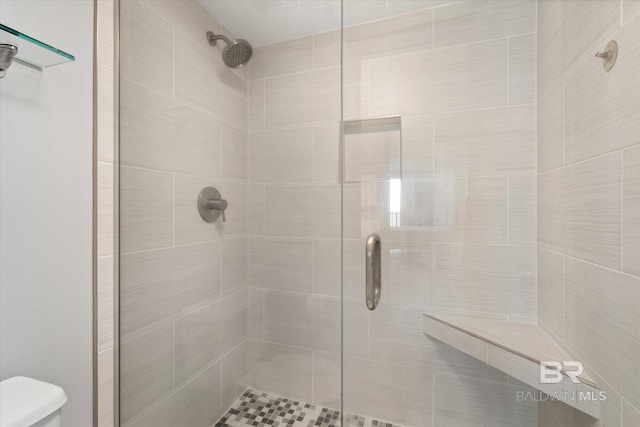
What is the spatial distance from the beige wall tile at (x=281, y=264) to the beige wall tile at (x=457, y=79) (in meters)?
0.61

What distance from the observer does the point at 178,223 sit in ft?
3.10

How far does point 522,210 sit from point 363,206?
566mm

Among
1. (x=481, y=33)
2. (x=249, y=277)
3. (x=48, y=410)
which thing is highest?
(x=481, y=33)

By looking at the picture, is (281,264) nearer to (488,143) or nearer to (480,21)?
(488,143)

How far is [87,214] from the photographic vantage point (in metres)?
0.89

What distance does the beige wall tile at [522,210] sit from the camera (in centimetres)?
102

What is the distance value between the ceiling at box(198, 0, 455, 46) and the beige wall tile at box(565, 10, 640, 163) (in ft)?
2.21

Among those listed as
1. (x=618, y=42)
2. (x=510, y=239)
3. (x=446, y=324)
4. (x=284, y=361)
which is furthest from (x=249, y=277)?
(x=618, y=42)

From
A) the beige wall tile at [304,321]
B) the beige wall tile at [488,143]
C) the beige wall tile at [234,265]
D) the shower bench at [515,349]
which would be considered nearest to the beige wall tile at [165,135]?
the beige wall tile at [234,265]

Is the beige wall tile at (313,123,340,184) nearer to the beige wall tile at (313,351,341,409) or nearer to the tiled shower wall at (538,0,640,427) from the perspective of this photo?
the beige wall tile at (313,351,341,409)

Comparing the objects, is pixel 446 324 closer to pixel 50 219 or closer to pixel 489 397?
pixel 489 397

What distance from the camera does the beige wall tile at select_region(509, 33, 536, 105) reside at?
40.9 inches

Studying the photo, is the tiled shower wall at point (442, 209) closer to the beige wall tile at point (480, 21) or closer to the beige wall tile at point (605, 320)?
the beige wall tile at point (480, 21)

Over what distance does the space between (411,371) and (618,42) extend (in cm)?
107
